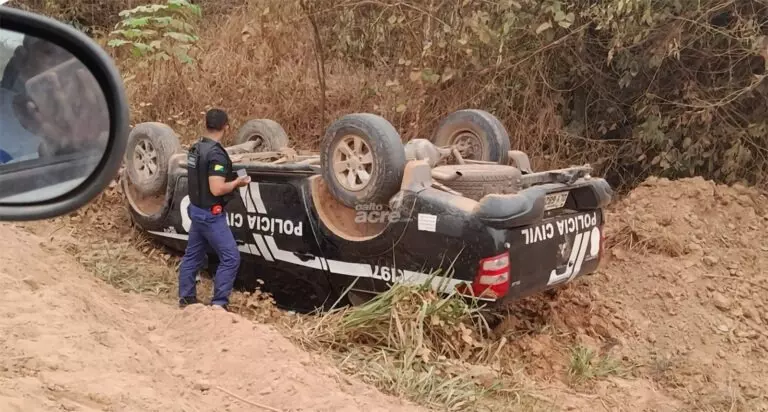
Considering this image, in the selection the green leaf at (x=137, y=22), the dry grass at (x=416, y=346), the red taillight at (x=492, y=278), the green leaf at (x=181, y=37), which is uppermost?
the green leaf at (x=137, y=22)

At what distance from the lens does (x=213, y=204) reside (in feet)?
16.1

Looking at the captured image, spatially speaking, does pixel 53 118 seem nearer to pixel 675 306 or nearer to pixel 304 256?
pixel 304 256

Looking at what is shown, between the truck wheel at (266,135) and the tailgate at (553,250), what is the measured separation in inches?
121

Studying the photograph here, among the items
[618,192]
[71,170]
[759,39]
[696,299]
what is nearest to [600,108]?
[618,192]

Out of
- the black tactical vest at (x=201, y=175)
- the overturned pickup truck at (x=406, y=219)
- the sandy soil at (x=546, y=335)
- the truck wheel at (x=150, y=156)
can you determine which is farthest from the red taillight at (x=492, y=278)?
the truck wheel at (x=150, y=156)

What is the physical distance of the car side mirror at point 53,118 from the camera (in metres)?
1.74

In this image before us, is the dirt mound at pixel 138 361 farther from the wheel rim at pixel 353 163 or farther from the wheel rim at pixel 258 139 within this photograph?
the wheel rim at pixel 258 139

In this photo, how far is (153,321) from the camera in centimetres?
446

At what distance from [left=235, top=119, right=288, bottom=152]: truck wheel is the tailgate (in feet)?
10.1

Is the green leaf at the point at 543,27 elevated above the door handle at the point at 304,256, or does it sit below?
above

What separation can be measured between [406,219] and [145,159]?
281cm

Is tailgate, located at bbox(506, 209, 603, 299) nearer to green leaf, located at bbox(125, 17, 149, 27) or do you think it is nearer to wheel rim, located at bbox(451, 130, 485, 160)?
wheel rim, located at bbox(451, 130, 485, 160)

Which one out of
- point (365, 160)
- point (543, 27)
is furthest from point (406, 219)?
point (543, 27)

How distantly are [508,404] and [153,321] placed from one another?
2226 millimetres
